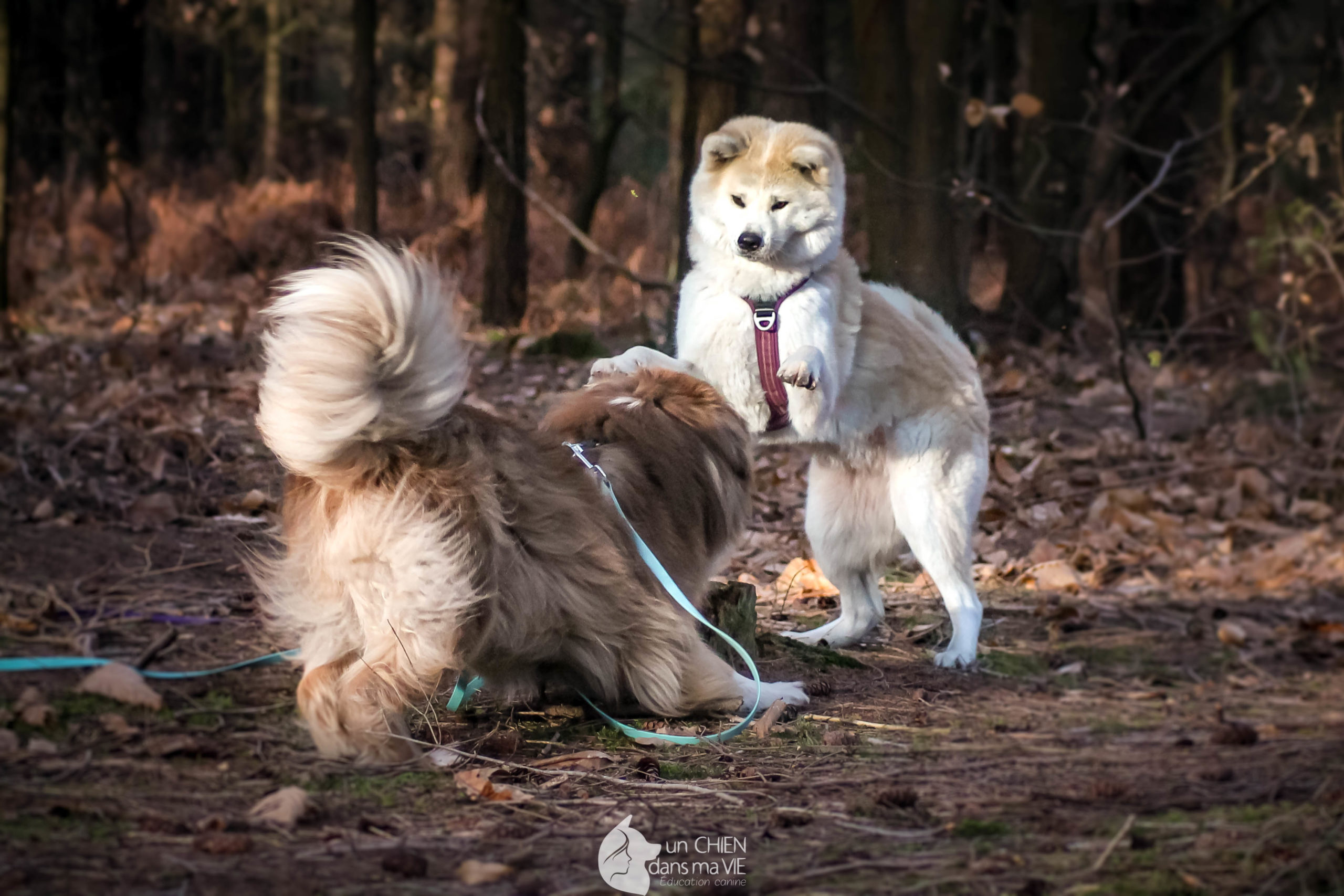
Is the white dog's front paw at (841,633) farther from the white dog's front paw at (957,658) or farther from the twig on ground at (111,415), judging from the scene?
the twig on ground at (111,415)

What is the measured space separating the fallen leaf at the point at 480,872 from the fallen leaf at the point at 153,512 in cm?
341

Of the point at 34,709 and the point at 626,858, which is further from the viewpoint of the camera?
the point at 34,709

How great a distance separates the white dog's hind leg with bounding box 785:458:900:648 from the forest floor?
18 centimetres

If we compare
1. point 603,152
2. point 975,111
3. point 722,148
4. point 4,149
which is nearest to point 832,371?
point 722,148

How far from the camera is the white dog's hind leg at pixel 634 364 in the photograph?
14.2ft

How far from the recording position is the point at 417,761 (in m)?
3.18

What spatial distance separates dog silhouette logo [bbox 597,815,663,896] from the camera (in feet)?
8.05

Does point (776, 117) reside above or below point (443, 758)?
above

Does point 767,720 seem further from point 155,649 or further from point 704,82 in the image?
point 704,82

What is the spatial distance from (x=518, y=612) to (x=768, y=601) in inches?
106

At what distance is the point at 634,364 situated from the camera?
174 inches

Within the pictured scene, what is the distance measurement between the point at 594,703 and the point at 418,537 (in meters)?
0.95

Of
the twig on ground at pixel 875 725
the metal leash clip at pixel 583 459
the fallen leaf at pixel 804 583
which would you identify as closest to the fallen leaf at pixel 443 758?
the metal leash clip at pixel 583 459

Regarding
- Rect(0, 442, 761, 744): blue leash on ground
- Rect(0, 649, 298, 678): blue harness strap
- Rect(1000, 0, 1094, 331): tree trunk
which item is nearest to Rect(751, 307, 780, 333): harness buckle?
Rect(0, 442, 761, 744): blue leash on ground
